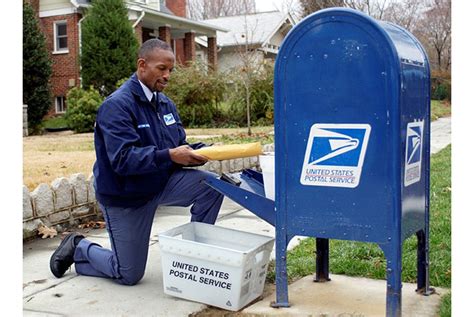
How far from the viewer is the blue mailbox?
3471 mm

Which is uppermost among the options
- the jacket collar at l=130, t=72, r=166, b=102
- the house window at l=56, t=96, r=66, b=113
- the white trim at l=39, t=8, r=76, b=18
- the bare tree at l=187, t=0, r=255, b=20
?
the bare tree at l=187, t=0, r=255, b=20

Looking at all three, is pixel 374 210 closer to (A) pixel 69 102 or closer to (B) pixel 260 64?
(B) pixel 260 64

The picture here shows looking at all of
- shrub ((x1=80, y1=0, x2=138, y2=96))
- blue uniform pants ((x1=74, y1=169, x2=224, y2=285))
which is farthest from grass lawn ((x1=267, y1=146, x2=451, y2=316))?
shrub ((x1=80, y1=0, x2=138, y2=96))

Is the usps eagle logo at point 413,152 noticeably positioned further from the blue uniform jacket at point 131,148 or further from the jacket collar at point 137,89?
the jacket collar at point 137,89

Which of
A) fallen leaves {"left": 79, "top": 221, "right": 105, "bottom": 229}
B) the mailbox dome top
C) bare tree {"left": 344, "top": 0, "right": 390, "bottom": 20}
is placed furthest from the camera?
bare tree {"left": 344, "top": 0, "right": 390, "bottom": 20}

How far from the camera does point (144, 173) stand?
4086mm

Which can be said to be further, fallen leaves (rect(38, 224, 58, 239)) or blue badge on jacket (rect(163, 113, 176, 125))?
fallen leaves (rect(38, 224, 58, 239))

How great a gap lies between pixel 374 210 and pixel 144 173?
1.47 metres

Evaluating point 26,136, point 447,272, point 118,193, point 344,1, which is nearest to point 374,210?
point 447,272

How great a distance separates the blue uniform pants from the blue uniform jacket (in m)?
0.08

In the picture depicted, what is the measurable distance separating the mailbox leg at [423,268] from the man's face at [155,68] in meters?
2.00

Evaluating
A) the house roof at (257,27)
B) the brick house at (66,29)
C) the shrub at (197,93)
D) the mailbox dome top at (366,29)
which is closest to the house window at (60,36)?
the brick house at (66,29)

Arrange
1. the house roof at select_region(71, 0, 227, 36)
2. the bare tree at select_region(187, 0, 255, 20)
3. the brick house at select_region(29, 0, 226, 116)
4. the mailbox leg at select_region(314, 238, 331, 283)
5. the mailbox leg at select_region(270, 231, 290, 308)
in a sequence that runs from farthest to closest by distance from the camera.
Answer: the bare tree at select_region(187, 0, 255, 20) → the house roof at select_region(71, 0, 227, 36) → the brick house at select_region(29, 0, 226, 116) → the mailbox leg at select_region(314, 238, 331, 283) → the mailbox leg at select_region(270, 231, 290, 308)

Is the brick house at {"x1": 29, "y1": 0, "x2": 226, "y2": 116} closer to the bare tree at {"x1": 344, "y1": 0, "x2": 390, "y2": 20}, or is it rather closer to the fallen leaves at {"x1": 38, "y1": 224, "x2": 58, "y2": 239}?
the bare tree at {"x1": 344, "y1": 0, "x2": 390, "y2": 20}
